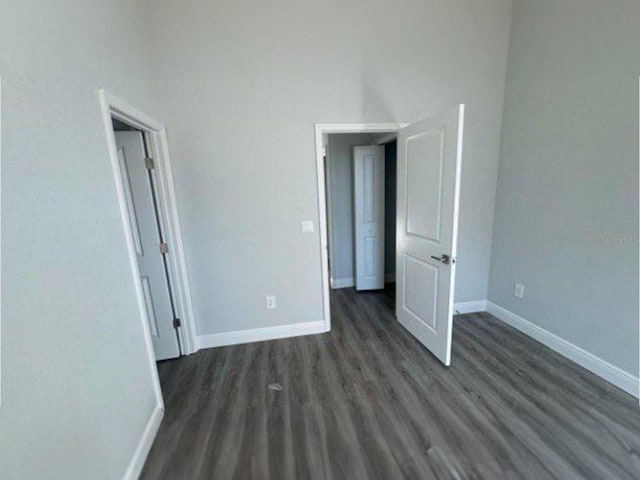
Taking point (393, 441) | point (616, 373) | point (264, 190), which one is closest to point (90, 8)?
point (264, 190)

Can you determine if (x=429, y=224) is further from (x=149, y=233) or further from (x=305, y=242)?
(x=149, y=233)

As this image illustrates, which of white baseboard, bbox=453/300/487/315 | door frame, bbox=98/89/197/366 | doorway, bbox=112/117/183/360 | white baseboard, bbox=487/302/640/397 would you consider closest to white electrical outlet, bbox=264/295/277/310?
door frame, bbox=98/89/197/366

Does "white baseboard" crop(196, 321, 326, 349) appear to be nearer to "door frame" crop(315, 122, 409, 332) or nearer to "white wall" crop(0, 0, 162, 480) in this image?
"door frame" crop(315, 122, 409, 332)

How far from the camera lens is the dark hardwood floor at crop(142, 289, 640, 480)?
146cm

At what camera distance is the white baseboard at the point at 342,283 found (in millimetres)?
4031

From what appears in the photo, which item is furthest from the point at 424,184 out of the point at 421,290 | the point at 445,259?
the point at 421,290

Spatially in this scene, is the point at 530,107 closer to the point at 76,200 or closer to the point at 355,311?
the point at 355,311

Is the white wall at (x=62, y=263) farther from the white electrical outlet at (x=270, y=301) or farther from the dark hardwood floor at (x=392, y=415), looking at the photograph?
the white electrical outlet at (x=270, y=301)

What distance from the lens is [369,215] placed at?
3664 mm

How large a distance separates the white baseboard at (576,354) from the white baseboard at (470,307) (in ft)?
0.48

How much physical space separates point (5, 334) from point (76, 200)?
593 mm

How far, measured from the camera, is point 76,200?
1.19 m

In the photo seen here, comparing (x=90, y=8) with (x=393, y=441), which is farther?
(x=393, y=441)

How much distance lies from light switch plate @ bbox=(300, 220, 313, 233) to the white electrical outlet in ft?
2.28
